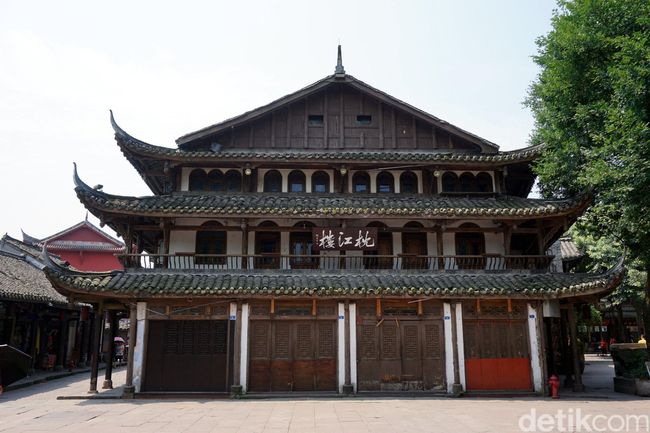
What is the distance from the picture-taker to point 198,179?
19125 mm

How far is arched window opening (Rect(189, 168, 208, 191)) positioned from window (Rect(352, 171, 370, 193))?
19.4 feet

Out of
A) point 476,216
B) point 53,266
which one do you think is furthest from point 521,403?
point 53,266

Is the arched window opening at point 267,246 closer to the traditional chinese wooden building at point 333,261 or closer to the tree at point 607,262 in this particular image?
the traditional chinese wooden building at point 333,261

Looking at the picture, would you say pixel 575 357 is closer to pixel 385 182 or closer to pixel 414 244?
pixel 414 244

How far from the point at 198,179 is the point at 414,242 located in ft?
28.9

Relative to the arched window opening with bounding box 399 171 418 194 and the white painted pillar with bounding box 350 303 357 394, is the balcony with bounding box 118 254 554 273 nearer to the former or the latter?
the white painted pillar with bounding box 350 303 357 394

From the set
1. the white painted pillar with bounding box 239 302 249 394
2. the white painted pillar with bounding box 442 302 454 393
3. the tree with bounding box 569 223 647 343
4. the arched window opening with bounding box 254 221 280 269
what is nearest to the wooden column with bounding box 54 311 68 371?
the arched window opening with bounding box 254 221 280 269

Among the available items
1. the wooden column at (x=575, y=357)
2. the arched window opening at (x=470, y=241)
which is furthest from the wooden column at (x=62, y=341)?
the wooden column at (x=575, y=357)

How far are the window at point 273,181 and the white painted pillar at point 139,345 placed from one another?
6.32 metres

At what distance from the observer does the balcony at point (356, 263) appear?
17391mm

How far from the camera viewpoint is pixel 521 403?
14.4 meters

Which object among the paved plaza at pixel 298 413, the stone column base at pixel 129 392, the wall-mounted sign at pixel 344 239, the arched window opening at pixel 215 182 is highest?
the arched window opening at pixel 215 182

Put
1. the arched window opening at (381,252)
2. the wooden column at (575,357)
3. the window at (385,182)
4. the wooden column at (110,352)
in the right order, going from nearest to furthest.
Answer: the wooden column at (575,357), the wooden column at (110,352), the arched window opening at (381,252), the window at (385,182)

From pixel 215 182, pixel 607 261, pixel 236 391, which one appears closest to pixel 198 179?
pixel 215 182
